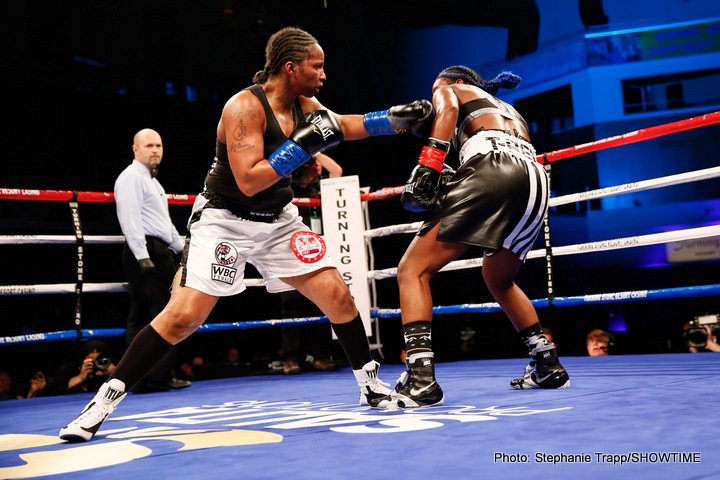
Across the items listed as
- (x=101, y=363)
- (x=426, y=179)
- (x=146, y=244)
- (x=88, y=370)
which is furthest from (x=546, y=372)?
(x=88, y=370)

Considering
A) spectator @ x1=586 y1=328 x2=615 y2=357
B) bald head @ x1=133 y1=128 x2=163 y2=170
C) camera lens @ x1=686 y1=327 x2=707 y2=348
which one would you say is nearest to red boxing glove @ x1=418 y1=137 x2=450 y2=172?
bald head @ x1=133 y1=128 x2=163 y2=170

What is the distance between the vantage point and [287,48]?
207cm

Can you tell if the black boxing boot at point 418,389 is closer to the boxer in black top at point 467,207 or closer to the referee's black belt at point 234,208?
the boxer in black top at point 467,207

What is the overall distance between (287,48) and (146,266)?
60.9 inches

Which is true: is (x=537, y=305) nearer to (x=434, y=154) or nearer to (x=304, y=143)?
(x=434, y=154)

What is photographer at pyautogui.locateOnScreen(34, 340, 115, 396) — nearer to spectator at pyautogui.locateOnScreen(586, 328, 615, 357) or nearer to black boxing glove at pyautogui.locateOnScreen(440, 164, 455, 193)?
black boxing glove at pyautogui.locateOnScreen(440, 164, 455, 193)

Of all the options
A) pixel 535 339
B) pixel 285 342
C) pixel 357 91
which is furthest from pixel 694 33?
pixel 535 339

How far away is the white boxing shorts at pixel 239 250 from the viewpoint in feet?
6.43

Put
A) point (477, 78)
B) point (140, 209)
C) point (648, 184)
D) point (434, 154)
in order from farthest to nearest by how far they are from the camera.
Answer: point (140, 209)
point (648, 184)
point (477, 78)
point (434, 154)

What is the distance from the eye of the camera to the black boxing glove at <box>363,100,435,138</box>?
204cm

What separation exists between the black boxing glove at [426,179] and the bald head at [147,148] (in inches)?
68.6

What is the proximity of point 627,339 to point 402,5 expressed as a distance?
16.9 ft

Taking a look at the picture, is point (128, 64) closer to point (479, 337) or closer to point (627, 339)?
point (479, 337)

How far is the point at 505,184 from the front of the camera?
2111 mm
